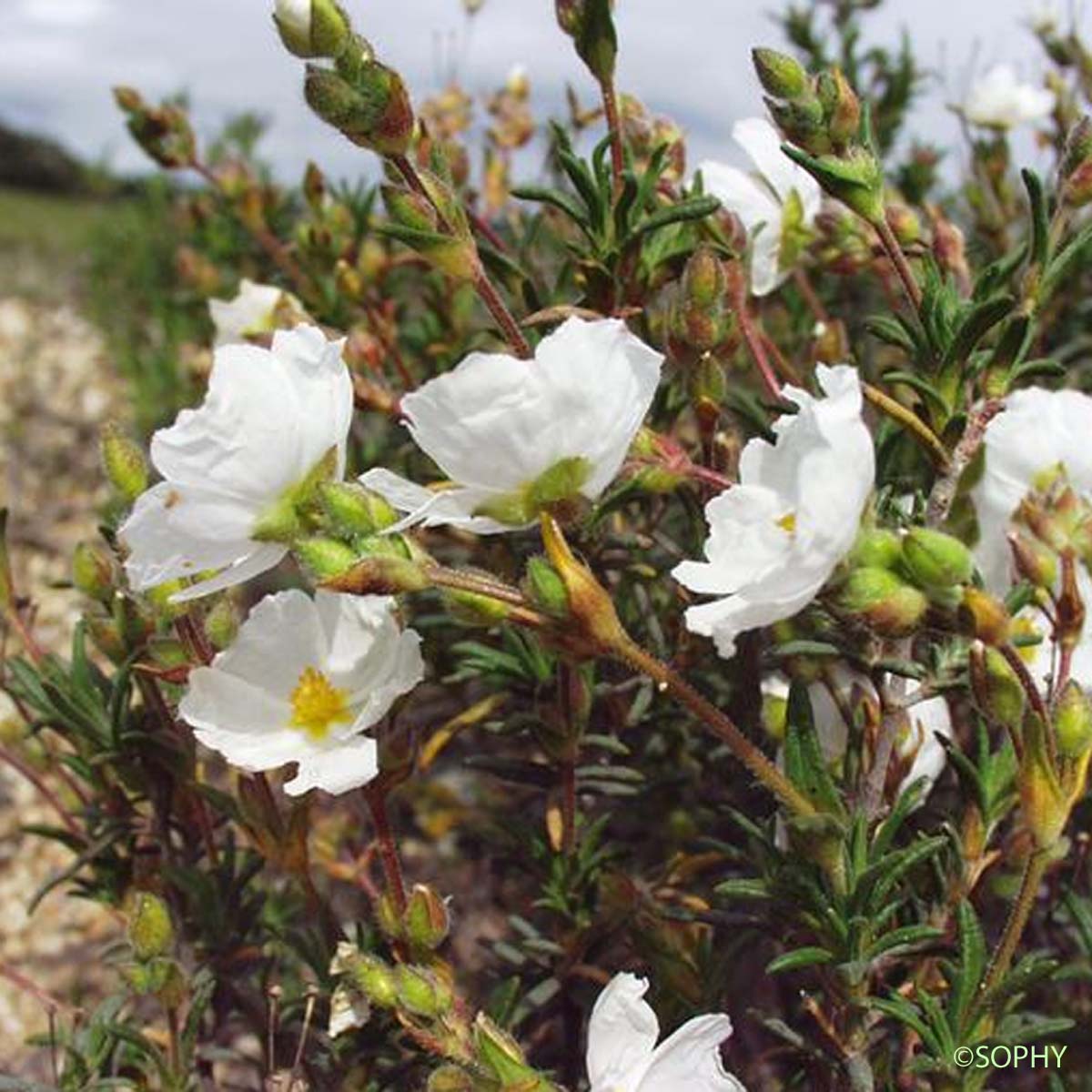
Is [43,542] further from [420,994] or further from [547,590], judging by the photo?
[547,590]

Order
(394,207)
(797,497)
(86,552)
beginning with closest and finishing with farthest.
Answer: (797,497)
(394,207)
(86,552)

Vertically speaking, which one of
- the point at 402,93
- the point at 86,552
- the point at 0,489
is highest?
the point at 402,93

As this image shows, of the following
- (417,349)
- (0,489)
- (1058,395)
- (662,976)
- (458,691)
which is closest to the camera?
(1058,395)

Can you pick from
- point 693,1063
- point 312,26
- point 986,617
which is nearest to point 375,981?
point 693,1063

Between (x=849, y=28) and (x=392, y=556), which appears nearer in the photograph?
(x=392, y=556)

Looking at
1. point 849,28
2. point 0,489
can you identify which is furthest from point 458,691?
point 0,489

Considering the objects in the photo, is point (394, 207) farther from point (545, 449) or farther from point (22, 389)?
point (22, 389)

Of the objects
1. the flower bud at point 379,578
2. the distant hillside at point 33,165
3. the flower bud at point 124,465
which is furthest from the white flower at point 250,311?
the distant hillside at point 33,165

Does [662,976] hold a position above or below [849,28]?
below

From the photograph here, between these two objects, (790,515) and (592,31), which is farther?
(592,31)
